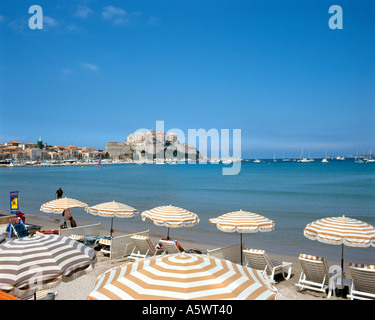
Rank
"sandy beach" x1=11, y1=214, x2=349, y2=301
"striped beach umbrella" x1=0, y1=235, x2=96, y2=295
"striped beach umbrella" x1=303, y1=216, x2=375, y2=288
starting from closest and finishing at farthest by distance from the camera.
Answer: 1. "striped beach umbrella" x1=0, y1=235, x2=96, y2=295
2. "striped beach umbrella" x1=303, y1=216, x2=375, y2=288
3. "sandy beach" x1=11, y1=214, x2=349, y2=301

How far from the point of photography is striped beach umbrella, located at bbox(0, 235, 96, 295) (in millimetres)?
3602

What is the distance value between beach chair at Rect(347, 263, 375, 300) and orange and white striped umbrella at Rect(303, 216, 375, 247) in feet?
1.68

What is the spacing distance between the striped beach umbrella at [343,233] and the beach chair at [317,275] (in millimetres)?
542

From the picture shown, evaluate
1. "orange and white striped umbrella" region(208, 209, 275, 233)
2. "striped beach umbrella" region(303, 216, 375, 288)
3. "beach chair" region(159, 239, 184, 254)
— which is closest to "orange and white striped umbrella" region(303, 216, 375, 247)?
"striped beach umbrella" region(303, 216, 375, 288)

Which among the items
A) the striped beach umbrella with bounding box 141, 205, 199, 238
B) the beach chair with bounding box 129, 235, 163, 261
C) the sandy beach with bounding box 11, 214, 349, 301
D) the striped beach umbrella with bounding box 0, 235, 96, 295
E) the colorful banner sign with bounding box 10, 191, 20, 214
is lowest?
the sandy beach with bounding box 11, 214, 349, 301

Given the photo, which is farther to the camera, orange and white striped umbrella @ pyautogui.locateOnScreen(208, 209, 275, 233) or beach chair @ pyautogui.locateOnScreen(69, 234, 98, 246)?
beach chair @ pyautogui.locateOnScreen(69, 234, 98, 246)

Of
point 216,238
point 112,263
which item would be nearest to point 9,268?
point 112,263

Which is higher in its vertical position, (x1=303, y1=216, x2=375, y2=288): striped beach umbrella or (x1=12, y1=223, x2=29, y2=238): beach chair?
(x1=303, y1=216, x2=375, y2=288): striped beach umbrella

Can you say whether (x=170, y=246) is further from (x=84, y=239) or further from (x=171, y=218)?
(x=84, y=239)

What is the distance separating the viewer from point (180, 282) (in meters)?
2.88

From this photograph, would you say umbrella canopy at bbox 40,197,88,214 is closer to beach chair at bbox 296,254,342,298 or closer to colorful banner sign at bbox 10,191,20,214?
colorful banner sign at bbox 10,191,20,214

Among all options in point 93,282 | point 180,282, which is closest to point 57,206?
point 93,282

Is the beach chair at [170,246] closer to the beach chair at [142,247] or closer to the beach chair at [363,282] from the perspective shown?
the beach chair at [142,247]
